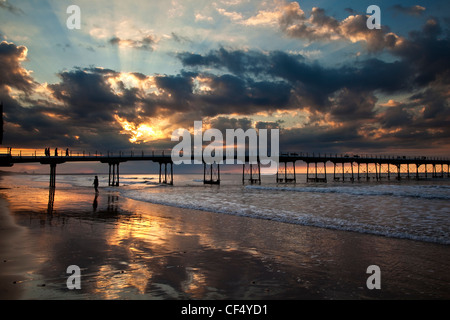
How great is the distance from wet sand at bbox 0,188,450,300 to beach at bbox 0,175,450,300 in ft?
0.07

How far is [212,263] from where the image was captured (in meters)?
7.32

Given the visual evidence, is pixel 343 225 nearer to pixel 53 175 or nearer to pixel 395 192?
pixel 395 192

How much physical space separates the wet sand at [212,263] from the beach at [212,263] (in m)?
0.02

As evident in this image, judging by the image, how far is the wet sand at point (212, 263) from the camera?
544 centimetres

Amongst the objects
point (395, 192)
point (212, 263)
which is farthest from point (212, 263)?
point (395, 192)

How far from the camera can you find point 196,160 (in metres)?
71.3

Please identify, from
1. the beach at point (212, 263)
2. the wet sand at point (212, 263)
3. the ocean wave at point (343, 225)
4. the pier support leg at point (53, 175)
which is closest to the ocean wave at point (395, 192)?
the ocean wave at point (343, 225)

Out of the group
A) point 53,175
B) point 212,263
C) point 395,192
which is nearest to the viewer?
point 212,263

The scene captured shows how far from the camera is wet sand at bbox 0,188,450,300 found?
17.8ft

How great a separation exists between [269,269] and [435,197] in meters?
30.3

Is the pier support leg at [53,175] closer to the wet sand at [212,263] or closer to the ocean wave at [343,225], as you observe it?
the wet sand at [212,263]

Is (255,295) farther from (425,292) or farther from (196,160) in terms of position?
(196,160)

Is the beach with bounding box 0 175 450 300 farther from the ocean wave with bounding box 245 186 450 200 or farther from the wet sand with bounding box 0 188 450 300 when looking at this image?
the ocean wave with bounding box 245 186 450 200

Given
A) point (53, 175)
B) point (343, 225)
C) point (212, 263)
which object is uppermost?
point (53, 175)
